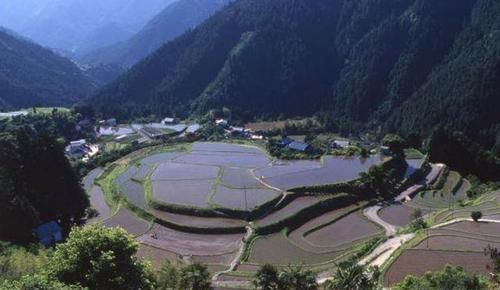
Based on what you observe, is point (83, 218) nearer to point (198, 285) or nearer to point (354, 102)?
point (198, 285)

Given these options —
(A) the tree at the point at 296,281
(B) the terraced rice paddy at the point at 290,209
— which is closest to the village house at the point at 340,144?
(B) the terraced rice paddy at the point at 290,209

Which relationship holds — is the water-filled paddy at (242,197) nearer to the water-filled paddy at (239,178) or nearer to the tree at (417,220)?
the water-filled paddy at (239,178)

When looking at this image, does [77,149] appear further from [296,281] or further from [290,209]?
[296,281]

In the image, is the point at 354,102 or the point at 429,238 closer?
the point at 429,238

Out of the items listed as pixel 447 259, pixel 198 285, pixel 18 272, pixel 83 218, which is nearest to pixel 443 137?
pixel 447 259

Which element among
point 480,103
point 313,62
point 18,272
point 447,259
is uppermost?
point 313,62

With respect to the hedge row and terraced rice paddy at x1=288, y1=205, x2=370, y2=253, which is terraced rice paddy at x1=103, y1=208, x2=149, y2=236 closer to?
the hedge row
